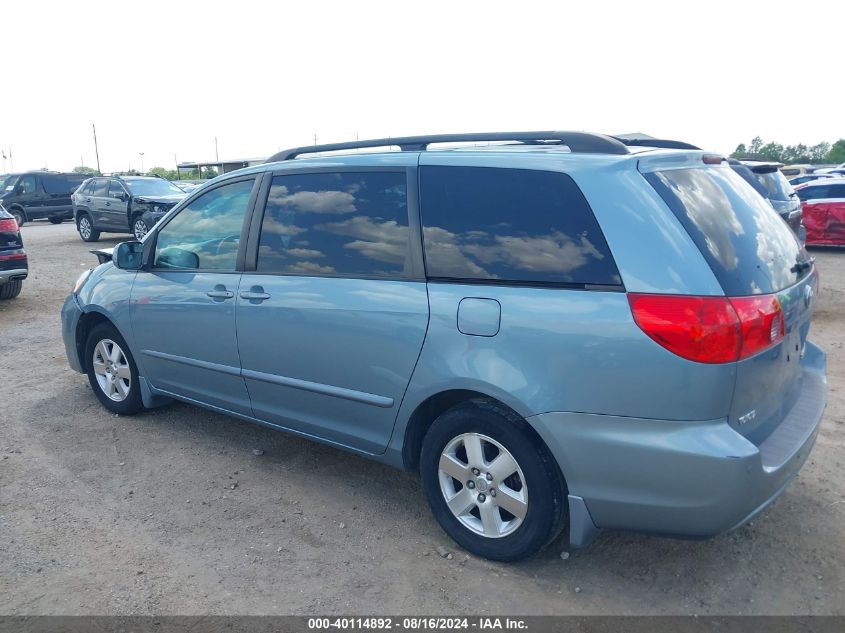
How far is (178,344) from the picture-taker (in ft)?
14.8

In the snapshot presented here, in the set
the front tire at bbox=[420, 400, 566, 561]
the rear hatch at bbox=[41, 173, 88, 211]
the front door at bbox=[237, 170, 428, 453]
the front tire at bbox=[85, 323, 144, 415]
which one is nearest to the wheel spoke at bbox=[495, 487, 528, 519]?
the front tire at bbox=[420, 400, 566, 561]

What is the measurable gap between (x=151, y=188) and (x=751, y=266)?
55.9 feet

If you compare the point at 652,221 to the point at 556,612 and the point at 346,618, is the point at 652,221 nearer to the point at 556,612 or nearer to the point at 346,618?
the point at 556,612

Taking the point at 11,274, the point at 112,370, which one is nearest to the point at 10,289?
the point at 11,274

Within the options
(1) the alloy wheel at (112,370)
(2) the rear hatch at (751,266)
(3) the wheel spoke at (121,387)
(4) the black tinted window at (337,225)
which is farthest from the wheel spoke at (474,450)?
(3) the wheel spoke at (121,387)

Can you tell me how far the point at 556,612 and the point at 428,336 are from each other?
4.14 feet

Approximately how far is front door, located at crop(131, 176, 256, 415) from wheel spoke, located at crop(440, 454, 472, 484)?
1.45 m

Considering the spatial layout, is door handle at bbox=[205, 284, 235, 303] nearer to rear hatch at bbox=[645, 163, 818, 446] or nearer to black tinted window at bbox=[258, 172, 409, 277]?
black tinted window at bbox=[258, 172, 409, 277]

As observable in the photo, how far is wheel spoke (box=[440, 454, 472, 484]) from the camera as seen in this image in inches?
128

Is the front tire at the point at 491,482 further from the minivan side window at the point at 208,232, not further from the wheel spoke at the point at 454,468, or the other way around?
the minivan side window at the point at 208,232

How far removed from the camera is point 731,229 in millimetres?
2932

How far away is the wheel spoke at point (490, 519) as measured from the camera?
10.5 feet

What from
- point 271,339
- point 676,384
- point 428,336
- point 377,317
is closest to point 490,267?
point 428,336

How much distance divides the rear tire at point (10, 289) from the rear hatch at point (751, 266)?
9.70 meters
